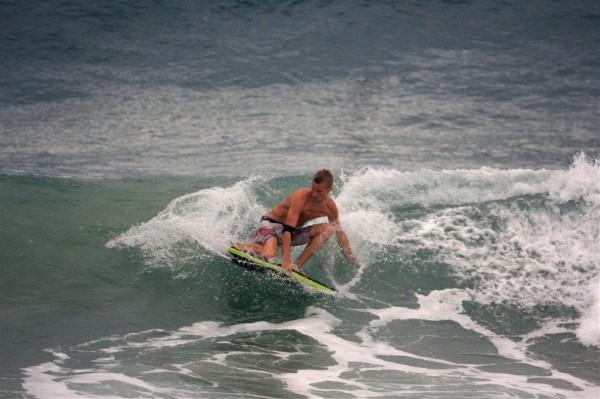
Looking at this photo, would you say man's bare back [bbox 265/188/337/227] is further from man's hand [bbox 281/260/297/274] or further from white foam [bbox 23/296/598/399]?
white foam [bbox 23/296/598/399]

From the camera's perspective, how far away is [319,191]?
301 inches

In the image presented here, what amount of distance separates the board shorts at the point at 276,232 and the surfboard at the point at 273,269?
30cm

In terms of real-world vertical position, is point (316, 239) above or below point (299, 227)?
below

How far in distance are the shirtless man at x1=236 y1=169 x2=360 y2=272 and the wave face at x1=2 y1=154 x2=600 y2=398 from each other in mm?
418

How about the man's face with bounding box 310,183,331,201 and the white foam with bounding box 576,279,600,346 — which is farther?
the man's face with bounding box 310,183,331,201

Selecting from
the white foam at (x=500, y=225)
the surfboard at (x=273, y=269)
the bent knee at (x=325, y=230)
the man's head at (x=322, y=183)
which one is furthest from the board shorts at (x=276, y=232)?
the white foam at (x=500, y=225)

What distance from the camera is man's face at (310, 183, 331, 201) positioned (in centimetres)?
757

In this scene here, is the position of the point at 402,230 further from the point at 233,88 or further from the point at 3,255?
the point at 233,88

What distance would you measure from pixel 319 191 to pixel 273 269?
998 mm

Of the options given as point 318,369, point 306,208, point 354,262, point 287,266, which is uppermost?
point 306,208

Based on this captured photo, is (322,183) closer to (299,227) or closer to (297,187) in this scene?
(299,227)

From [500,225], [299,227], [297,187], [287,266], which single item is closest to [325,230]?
[299,227]

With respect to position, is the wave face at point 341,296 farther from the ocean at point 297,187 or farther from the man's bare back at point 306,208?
the man's bare back at point 306,208

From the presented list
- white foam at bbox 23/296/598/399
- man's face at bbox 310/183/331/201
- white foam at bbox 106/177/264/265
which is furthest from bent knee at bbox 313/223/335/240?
white foam at bbox 106/177/264/265
